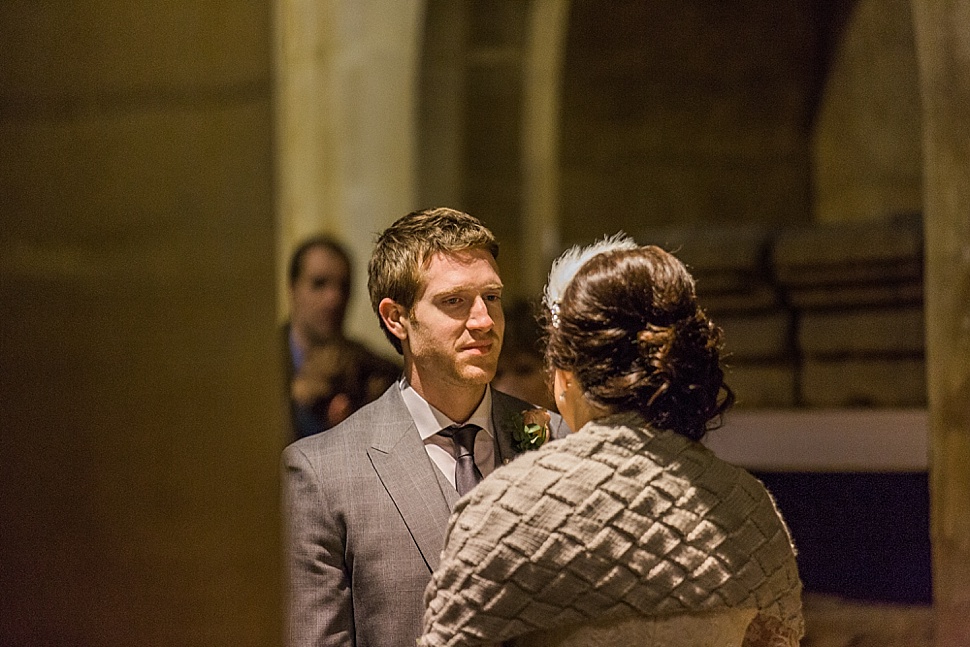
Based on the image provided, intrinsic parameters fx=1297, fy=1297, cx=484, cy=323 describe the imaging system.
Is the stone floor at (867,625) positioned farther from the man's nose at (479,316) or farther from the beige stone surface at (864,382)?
the beige stone surface at (864,382)

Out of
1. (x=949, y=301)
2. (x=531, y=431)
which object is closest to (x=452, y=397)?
(x=531, y=431)

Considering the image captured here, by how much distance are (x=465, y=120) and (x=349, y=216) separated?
1.07m

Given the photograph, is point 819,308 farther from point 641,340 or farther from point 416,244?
point 641,340

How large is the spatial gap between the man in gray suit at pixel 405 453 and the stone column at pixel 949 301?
1202 millimetres

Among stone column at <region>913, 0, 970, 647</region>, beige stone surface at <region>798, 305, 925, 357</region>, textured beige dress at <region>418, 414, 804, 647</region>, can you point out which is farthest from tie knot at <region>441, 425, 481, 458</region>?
beige stone surface at <region>798, 305, 925, 357</region>

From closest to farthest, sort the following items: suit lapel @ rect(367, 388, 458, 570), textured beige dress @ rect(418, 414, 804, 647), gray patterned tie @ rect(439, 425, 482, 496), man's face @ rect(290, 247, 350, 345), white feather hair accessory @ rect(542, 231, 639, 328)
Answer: textured beige dress @ rect(418, 414, 804, 647)
white feather hair accessory @ rect(542, 231, 639, 328)
suit lapel @ rect(367, 388, 458, 570)
gray patterned tie @ rect(439, 425, 482, 496)
man's face @ rect(290, 247, 350, 345)

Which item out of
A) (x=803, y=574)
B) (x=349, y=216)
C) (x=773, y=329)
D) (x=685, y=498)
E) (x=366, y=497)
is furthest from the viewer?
(x=349, y=216)

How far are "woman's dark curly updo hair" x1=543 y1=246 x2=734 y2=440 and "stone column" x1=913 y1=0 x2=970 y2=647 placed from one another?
1.25 metres

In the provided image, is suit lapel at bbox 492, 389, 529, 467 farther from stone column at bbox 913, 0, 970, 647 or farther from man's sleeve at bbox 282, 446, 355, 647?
stone column at bbox 913, 0, 970, 647

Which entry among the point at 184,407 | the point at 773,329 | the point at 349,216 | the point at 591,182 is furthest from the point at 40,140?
the point at 591,182

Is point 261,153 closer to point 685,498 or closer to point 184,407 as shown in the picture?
point 184,407

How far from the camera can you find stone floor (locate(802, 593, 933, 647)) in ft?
10.6

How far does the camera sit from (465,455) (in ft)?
7.09

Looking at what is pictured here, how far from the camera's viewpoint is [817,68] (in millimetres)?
13789
